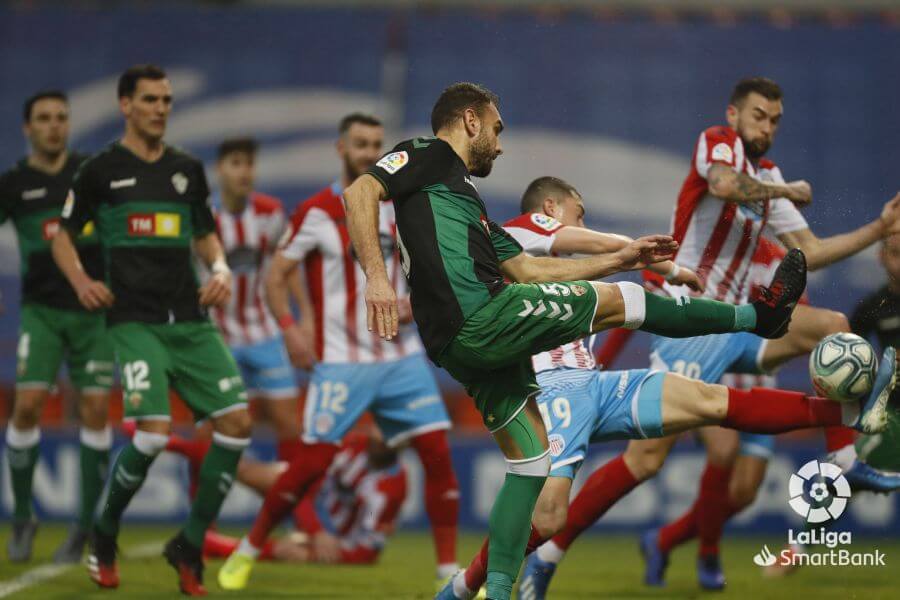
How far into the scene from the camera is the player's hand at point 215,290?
6.47 m

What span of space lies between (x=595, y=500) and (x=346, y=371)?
70.4 inches

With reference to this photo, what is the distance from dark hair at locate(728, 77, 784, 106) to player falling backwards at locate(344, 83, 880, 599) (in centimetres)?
140

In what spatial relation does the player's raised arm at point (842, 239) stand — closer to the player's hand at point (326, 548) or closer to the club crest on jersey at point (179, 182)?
the club crest on jersey at point (179, 182)

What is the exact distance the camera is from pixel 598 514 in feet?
20.2

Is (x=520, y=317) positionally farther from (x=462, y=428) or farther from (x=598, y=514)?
(x=462, y=428)

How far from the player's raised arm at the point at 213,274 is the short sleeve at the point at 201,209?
4 cm

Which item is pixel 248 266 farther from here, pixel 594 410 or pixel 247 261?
pixel 594 410

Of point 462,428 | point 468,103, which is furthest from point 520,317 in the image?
point 462,428

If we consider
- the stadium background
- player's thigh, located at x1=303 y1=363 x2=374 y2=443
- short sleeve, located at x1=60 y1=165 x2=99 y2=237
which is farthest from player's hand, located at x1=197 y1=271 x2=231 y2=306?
the stadium background

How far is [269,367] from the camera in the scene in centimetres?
892

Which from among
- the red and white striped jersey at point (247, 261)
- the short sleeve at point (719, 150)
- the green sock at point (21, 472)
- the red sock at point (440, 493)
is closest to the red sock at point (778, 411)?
the short sleeve at point (719, 150)

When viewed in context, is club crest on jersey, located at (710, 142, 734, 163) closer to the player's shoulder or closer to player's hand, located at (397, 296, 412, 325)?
the player's shoulder

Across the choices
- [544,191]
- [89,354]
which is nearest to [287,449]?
[89,354]

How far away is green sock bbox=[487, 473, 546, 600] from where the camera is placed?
16.1 ft
